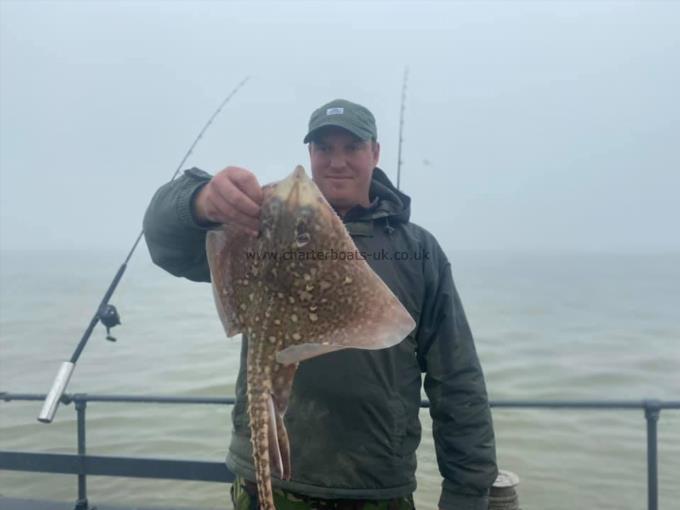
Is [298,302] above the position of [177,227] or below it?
below

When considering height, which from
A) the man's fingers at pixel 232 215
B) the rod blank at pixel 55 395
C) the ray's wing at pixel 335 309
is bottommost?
the rod blank at pixel 55 395

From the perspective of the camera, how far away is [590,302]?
150 ft

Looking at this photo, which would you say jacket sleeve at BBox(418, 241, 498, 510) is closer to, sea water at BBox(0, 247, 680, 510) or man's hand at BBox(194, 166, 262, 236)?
man's hand at BBox(194, 166, 262, 236)

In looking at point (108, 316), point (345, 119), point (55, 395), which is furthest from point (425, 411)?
point (345, 119)

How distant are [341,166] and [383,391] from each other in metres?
1.04

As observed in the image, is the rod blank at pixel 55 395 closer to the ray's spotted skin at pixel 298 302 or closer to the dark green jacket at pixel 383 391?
the dark green jacket at pixel 383 391

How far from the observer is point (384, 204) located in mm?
2709

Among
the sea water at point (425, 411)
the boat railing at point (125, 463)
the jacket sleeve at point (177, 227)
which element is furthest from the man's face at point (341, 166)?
the sea water at point (425, 411)

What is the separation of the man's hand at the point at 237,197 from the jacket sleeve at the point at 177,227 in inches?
9.9

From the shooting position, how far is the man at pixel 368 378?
2.35m

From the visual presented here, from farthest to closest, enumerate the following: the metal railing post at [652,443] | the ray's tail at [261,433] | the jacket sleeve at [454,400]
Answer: the metal railing post at [652,443]
the jacket sleeve at [454,400]
the ray's tail at [261,433]

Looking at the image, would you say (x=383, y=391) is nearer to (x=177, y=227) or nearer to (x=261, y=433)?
(x=261, y=433)

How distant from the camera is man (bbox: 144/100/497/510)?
2.35 meters

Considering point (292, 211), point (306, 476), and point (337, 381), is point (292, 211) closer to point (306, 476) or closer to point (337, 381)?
point (337, 381)
